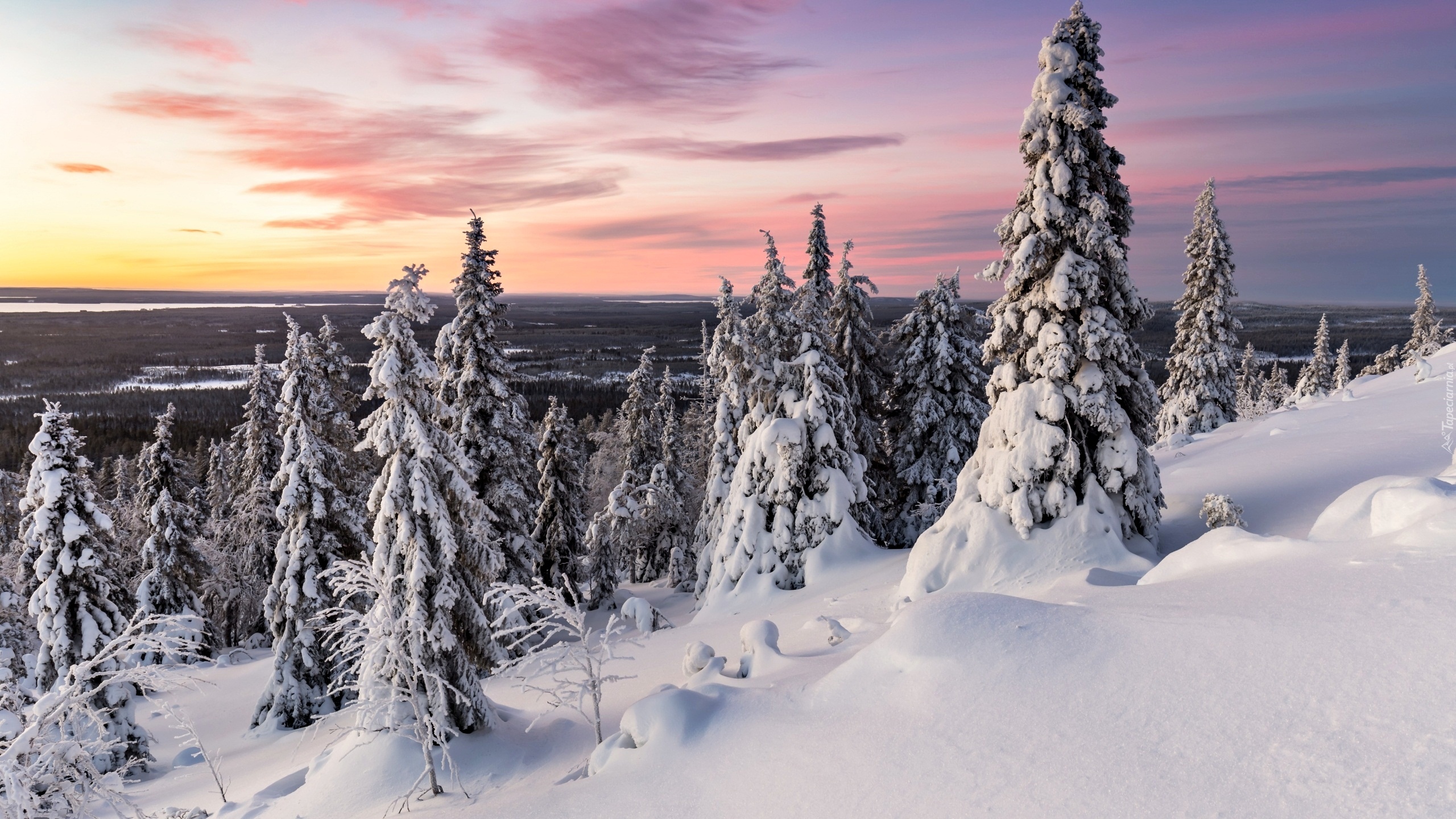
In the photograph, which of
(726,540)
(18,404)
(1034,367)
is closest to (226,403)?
(18,404)

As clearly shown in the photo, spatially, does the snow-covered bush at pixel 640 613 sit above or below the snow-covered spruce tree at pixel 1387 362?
below

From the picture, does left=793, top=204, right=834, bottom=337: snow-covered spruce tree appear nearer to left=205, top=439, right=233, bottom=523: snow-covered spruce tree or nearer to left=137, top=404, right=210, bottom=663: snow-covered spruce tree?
left=137, top=404, right=210, bottom=663: snow-covered spruce tree

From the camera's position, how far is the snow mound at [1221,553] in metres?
8.92

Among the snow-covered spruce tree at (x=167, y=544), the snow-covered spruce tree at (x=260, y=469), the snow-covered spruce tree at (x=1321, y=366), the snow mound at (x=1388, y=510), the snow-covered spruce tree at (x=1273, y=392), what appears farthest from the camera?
the snow-covered spruce tree at (x=1273, y=392)

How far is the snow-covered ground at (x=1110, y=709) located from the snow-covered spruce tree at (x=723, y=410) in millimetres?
13566

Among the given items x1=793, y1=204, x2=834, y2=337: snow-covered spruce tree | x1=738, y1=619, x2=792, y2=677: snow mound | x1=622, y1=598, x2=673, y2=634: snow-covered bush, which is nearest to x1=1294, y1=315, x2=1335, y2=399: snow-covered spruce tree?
x1=793, y1=204, x2=834, y2=337: snow-covered spruce tree

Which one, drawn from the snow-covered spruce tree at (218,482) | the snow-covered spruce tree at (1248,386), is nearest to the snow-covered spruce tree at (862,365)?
the snow-covered spruce tree at (218,482)

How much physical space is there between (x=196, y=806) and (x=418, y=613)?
265 inches

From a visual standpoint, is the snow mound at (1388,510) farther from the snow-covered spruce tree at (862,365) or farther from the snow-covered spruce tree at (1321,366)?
the snow-covered spruce tree at (1321,366)

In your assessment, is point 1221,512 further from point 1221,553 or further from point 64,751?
point 64,751

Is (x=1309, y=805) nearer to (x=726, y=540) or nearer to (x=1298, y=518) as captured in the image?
(x=1298, y=518)

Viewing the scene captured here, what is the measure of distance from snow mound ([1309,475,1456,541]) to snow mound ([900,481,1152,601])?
4.88m

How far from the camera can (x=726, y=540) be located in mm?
24516

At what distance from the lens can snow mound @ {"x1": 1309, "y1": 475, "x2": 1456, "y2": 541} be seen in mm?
8070
